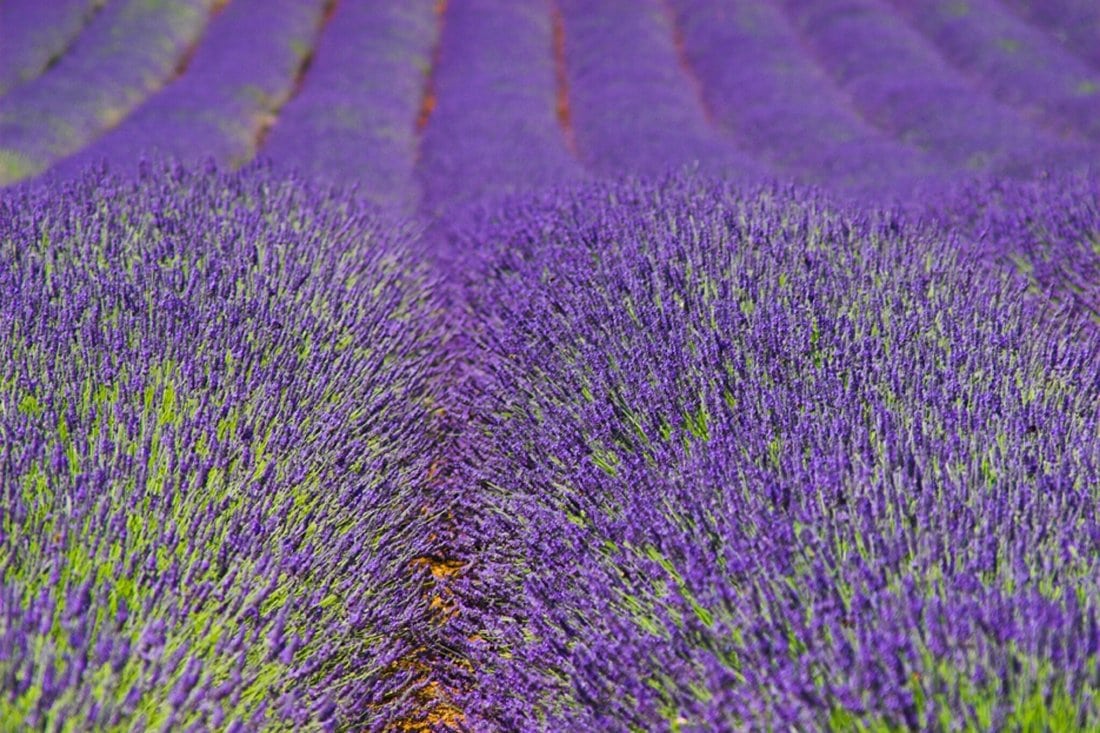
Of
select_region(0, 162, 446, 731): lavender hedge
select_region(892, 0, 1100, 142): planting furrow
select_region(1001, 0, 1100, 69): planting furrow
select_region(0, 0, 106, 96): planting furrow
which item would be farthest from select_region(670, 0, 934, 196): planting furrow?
select_region(0, 0, 106, 96): planting furrow

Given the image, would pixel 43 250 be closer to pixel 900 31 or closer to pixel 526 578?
pixel 526 578

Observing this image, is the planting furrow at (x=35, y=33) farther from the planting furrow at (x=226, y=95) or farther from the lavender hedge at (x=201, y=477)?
the lavender hedge at (x=201, y=477)

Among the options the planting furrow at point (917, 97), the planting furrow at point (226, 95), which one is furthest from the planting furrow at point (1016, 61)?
the planting furrow at point (226, 95)

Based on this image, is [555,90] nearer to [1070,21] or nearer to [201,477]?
[1070,21]

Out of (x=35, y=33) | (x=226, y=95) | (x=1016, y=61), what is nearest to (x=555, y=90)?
(x=226, y=95)

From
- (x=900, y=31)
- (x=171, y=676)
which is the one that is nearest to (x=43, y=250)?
(x=171, y=676)

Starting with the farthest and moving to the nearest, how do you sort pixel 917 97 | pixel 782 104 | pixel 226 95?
pixel 782 104 → pixel 226 95 → pixel 917 97
